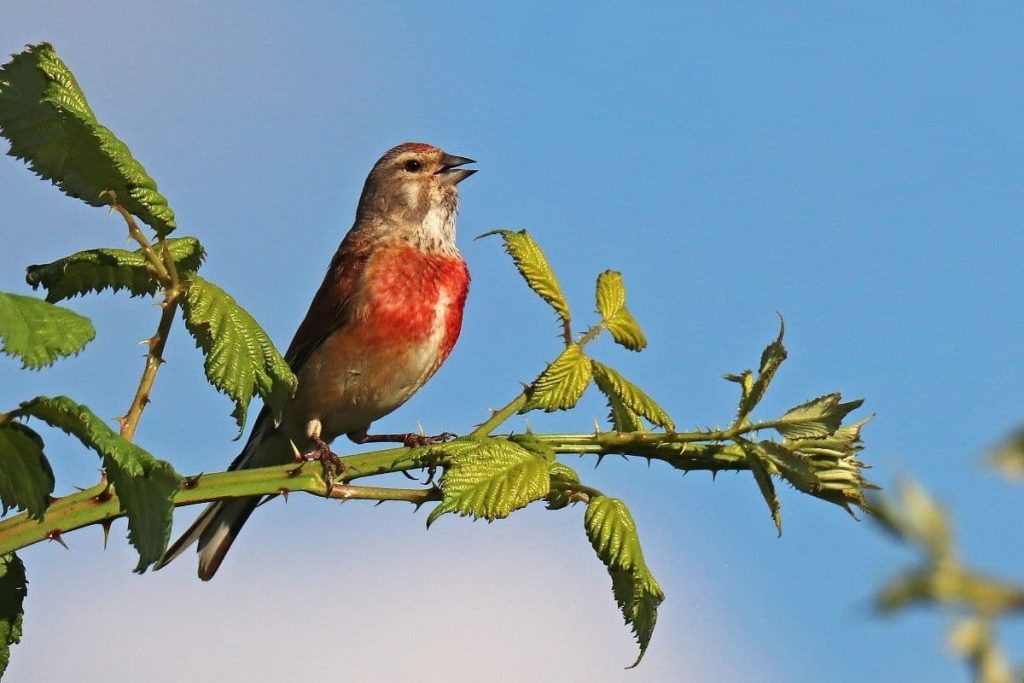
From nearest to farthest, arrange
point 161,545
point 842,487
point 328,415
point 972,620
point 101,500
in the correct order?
1. point 972,620
2. point 161,545
3. point 101,500
4. point 842,487
5. point 328,415

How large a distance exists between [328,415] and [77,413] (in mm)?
4040

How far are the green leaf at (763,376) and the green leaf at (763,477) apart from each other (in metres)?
0.08

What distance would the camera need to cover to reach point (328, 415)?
612 cm

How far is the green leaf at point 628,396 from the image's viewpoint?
8.63 feet

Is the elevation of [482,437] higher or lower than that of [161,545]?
higher

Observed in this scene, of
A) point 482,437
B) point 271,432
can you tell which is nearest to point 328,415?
point 271,432

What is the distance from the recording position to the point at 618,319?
294cm

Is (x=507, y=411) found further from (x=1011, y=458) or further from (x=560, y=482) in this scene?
(x=1011, y=458)

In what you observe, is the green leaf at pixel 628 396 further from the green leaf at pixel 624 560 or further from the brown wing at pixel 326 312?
the brown wing at pixel 326 312

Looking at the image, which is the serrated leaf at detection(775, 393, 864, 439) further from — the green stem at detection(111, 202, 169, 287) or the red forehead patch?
the red forehead patch

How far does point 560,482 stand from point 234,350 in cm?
73

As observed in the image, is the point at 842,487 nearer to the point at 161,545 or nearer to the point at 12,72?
the point at 161,545

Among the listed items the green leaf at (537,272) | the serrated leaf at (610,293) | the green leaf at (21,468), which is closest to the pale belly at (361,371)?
the serrated leaf at (610,293)

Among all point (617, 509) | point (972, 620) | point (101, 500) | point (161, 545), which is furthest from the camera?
point (617, 509)
